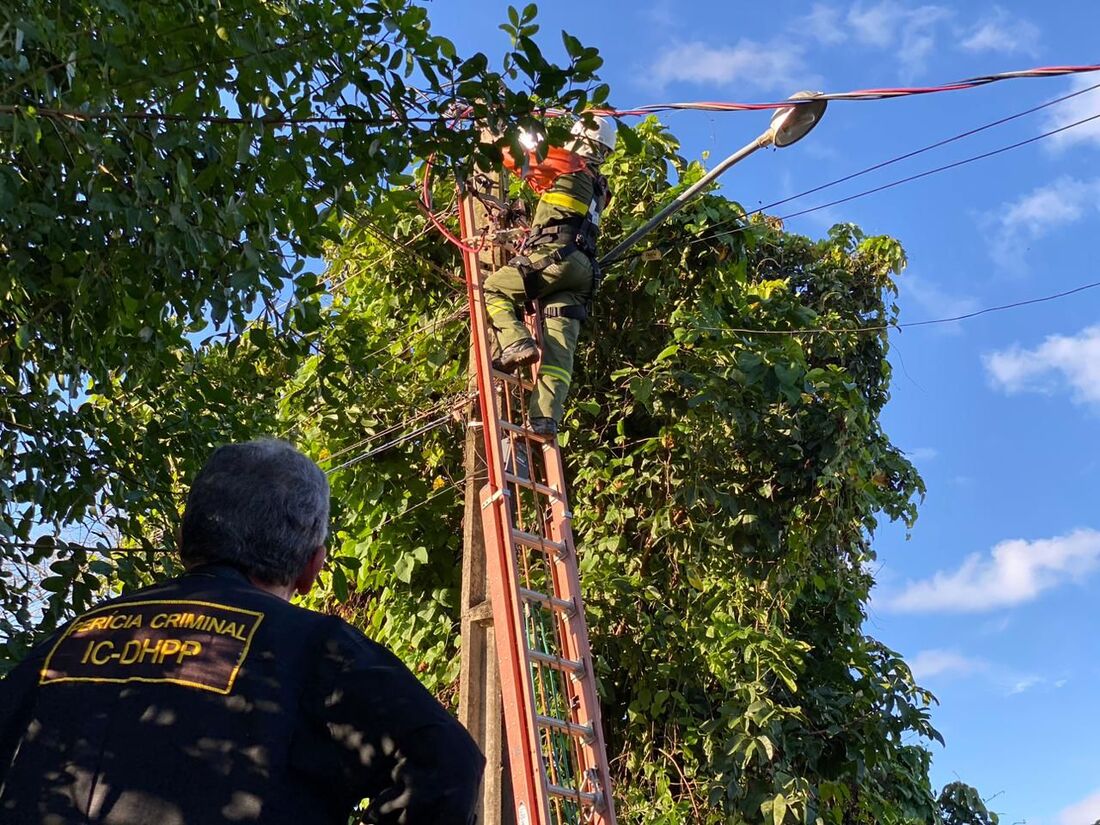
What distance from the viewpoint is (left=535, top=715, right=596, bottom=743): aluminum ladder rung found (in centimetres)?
502

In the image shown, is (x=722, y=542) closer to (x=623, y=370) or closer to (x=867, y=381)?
(x=623, y=370)

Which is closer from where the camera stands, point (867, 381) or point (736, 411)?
point (736, 411)

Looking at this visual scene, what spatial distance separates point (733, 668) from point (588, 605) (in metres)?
0.92

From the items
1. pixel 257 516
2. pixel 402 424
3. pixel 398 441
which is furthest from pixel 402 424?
pixel 257 516

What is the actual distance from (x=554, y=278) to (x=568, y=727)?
230 cm

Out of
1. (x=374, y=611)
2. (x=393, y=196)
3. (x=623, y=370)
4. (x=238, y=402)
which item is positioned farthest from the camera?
(x=374, y=611)


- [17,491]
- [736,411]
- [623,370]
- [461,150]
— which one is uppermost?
[623,370]

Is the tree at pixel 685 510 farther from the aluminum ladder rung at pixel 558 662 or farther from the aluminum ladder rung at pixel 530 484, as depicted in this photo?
the aluminum ladder rung at pixel 558 662

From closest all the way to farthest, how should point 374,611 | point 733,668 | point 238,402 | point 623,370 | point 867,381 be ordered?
point 238,402, point 733,668, point 623,370, point 374,611, point 867,381

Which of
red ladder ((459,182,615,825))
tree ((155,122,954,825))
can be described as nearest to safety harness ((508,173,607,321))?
red ladder ((459,182,615,825))

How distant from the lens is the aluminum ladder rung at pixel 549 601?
17.5ft

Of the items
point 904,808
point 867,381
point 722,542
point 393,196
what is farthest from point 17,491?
point 867,381

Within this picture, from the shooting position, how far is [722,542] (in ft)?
23.8

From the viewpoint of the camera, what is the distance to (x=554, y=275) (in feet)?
20.5
